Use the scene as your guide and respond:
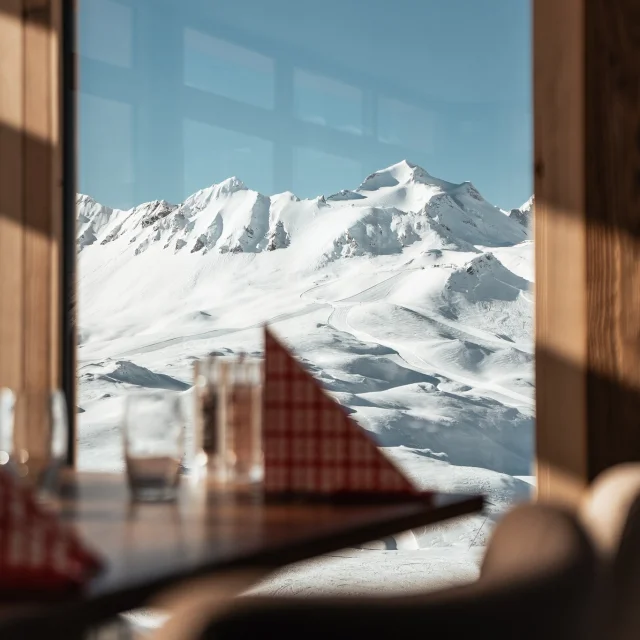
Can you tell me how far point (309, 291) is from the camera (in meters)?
2.44

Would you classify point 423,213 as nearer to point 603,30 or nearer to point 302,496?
point 603,30

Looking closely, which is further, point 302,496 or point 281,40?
point 281,40

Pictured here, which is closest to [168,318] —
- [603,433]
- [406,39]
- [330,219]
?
[330,219]

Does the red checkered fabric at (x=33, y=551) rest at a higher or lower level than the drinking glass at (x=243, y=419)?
lower

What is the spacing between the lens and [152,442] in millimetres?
1233

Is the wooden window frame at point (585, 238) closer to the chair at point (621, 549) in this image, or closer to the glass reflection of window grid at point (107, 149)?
the chair at point (621, 549)

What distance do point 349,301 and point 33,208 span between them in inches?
37.6

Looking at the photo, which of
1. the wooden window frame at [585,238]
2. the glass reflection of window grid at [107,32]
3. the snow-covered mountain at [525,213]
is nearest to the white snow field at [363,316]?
the snow-covered mountain at [525,213]

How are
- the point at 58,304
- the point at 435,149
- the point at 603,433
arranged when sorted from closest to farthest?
the point at 603,433 → the point at 435,149 → the point at 58,304

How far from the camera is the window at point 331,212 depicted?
7.21 ft

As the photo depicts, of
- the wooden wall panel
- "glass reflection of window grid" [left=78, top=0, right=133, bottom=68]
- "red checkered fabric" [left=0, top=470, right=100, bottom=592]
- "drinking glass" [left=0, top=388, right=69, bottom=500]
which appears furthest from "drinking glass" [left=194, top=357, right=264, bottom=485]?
"glass reflection of window grid" [left=78, top=0, right=133, bottom=68]

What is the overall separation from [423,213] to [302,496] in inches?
48.6

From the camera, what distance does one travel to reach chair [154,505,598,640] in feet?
1.45

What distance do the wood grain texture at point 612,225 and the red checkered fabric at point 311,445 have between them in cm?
71
